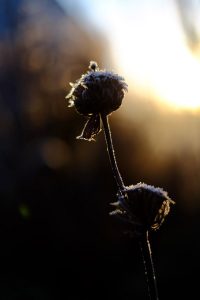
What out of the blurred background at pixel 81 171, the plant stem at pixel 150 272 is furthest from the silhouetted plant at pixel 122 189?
the blurred background at pixel 81 171

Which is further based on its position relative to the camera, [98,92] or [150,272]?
[98,92]

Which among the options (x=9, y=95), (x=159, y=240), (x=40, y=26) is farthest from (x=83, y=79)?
(x=40, y=26)

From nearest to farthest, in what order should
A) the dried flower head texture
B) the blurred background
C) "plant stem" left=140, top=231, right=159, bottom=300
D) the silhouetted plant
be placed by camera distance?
"plant stem" left=140, top=231, right=159, bottom=300
the silhouetted plant
the dried flower head texture
the blurred background

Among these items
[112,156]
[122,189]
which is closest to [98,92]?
[112,156]

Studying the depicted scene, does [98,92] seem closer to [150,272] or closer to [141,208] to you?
[141,208]

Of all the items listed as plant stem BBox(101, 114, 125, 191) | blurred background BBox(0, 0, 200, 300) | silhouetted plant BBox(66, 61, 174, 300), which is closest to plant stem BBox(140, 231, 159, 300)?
silhouetted plant BBox(66, 61, 174, 300)

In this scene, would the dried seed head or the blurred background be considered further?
the blurred background

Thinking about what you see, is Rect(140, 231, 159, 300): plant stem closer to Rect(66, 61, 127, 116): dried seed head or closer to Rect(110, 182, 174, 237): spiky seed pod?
Rect(110, 182, 174, 237): spiky seed pod

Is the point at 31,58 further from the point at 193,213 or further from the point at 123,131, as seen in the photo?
the point at 193,213

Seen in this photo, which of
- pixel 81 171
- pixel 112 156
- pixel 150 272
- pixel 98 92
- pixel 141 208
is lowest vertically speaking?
pixel 150 272
